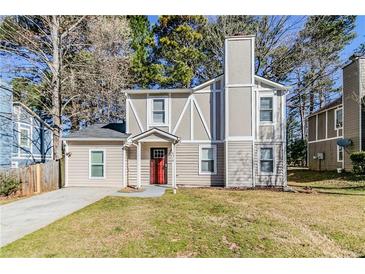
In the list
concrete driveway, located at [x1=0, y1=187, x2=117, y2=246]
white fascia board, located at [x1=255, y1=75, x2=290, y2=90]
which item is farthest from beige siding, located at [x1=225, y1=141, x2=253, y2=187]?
concrete driveway, located at [x1=0, y1=187, x2=117, y2=246]

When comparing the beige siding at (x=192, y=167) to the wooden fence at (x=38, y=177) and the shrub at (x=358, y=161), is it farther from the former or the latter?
the shrub at (x=358, y=161)

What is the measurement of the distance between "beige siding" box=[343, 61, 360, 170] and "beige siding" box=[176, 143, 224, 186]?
8.36 m

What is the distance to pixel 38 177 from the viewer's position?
11672mm

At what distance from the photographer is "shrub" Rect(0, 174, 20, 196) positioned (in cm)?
1047

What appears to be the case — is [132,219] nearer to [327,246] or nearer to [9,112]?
[327,246]

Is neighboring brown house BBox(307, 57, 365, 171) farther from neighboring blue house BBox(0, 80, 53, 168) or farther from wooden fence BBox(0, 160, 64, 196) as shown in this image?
neighboring blue house BBox(0, 80, 53, 168)

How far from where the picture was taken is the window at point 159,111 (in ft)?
45.4

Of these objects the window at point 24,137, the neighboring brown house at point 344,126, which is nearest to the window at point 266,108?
the neighboring brown house at point 344,126

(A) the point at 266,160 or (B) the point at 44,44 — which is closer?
(A) the point at 266,160

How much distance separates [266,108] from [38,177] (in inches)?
416

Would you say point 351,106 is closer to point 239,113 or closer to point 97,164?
point 239,113

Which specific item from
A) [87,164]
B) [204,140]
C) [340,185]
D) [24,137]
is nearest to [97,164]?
[87,164]
